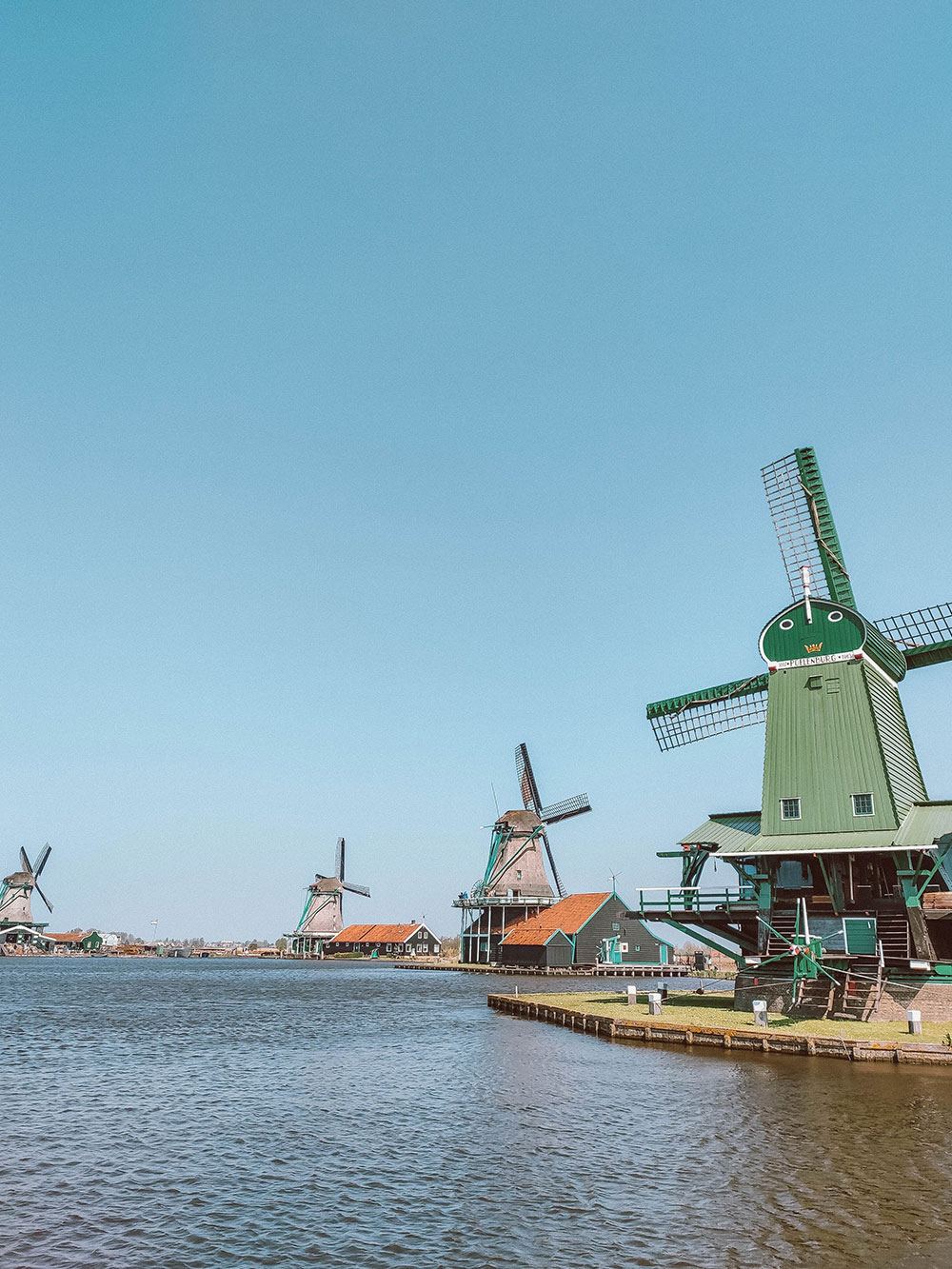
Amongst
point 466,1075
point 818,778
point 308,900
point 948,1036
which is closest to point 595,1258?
point 466,1075

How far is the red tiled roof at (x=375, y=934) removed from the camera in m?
134

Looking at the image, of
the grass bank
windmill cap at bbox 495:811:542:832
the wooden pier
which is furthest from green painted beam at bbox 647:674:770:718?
windmill cap at bbox 495:811:542:832

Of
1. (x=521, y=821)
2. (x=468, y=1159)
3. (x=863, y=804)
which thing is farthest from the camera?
(x=521, y=821)

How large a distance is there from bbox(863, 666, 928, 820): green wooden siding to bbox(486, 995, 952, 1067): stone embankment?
9443mm

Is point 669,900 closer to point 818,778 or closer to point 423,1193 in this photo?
point 818,778

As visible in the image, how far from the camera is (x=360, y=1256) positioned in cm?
1366

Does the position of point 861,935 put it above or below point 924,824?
below

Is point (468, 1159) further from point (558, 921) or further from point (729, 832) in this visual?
point (558, 921)

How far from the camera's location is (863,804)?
3538 cm

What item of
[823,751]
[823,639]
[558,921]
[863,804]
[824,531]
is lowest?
[558,921]

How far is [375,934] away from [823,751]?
114 m

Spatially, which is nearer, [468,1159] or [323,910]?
[468,1159]

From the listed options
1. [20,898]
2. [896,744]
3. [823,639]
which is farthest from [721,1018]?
[20,898]

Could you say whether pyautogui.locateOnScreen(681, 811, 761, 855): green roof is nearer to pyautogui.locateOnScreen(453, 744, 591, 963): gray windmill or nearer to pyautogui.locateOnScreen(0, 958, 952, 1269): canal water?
pyautogui.locateOnScreen(0, 958, 952, 1269): canal water
